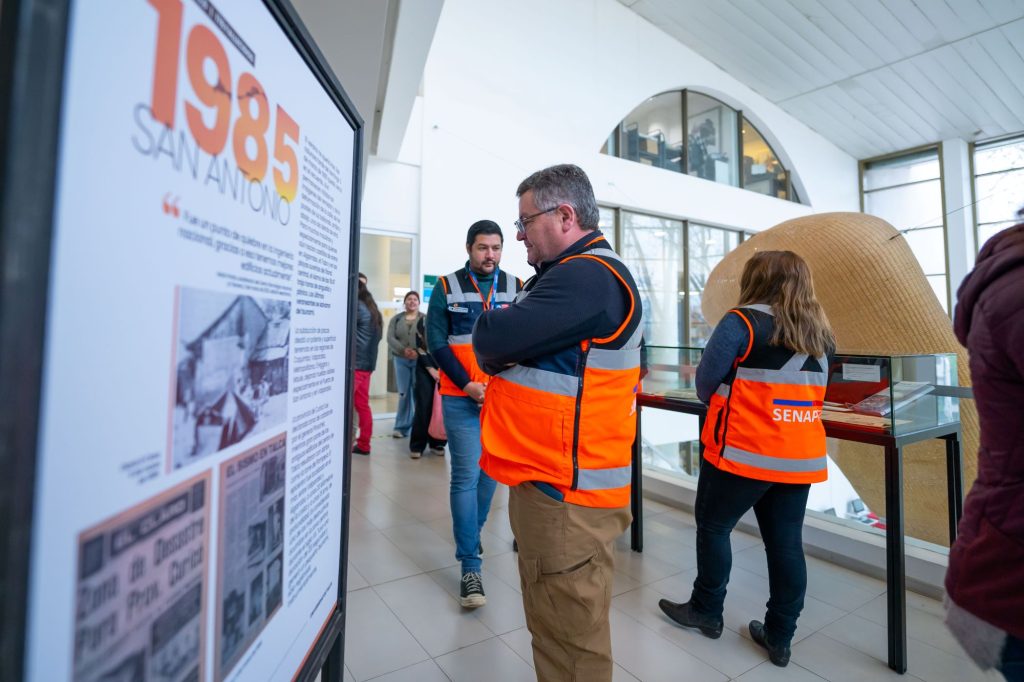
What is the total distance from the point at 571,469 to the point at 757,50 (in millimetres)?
9861

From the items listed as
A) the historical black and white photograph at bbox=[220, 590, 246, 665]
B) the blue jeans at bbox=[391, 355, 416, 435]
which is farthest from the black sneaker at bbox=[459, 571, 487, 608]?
the blue jeans at bbox=[391, 355, 416, 435]

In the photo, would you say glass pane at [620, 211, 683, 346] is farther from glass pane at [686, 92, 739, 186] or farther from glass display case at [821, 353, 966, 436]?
glass display case at [821, 353, 966, 436]

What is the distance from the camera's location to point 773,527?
1.78 meters

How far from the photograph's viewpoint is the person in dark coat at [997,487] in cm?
76

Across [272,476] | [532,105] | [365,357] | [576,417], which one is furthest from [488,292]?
[532,105]

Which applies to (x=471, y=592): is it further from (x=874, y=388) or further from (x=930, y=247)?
(x=930, y=247)

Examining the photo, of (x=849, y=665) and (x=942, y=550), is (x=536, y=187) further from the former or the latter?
(x=942, y=550)

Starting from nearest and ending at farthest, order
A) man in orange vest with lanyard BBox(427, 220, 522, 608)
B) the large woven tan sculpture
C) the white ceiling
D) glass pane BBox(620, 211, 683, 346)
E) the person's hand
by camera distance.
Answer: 1. the person's hand
2. man in orange vest with lanyard BBox(427, 220, 522, 608)
3. the large woven tan sculpture
4. the white ceiling
5. glass pane BBox(620, 211, 683, 346)

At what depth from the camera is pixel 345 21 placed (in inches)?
107

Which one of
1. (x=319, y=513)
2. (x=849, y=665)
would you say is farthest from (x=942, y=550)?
(x=319, y=513)

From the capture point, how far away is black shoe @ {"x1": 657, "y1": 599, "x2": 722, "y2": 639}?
1895mm

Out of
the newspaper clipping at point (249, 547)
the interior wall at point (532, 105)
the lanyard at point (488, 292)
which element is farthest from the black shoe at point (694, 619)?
the interior wall at point (532, 105)

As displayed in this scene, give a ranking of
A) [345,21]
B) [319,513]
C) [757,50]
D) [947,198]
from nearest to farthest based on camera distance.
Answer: [319,513]
[345,21]
[757,50]
[947,198]

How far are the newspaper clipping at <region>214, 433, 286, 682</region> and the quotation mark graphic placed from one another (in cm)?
25
